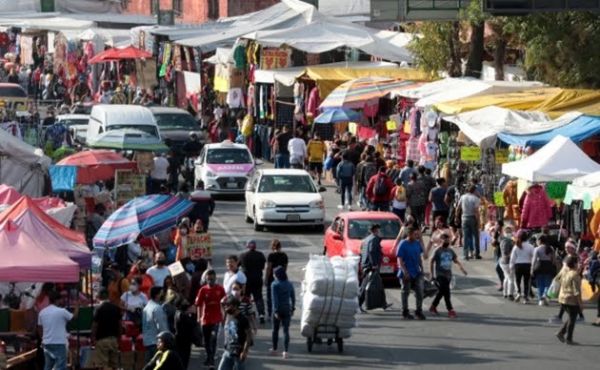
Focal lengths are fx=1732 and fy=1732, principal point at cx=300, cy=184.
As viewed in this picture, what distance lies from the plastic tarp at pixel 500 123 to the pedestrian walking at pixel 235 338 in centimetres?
1478

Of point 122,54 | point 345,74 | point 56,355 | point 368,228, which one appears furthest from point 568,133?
point 122,54

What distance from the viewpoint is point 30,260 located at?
2183cm

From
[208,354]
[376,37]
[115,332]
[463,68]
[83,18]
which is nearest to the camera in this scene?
[115,332]

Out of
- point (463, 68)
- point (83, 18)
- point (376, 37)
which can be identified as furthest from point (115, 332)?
point (83, 18)

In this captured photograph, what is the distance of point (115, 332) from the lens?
2248cm

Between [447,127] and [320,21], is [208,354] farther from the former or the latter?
[320,21]

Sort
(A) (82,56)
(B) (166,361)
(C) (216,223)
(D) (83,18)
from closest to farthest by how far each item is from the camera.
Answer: (B) (166,361)
(C) (216,223)
(A) (82,56)
(D) (83,18)

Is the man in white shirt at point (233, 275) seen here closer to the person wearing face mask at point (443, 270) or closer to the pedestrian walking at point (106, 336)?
the pedestrian walking at point (106, 336)

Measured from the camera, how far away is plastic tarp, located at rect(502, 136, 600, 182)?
32.1 meters

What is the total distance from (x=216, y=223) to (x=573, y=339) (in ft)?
49.5

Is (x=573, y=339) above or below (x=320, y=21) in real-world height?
below

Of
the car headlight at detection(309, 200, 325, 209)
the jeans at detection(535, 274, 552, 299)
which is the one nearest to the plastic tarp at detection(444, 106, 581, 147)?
the car headlight at detection(309, 200, 325, 209)

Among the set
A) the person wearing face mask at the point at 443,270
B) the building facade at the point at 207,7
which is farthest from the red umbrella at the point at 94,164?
the building facade at the point at 207,7

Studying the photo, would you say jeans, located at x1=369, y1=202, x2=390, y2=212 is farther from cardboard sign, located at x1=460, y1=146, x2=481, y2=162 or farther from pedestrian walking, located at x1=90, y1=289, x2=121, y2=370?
pedestrian walking, located at x1=90, y1=289, x2=121, y2=370
